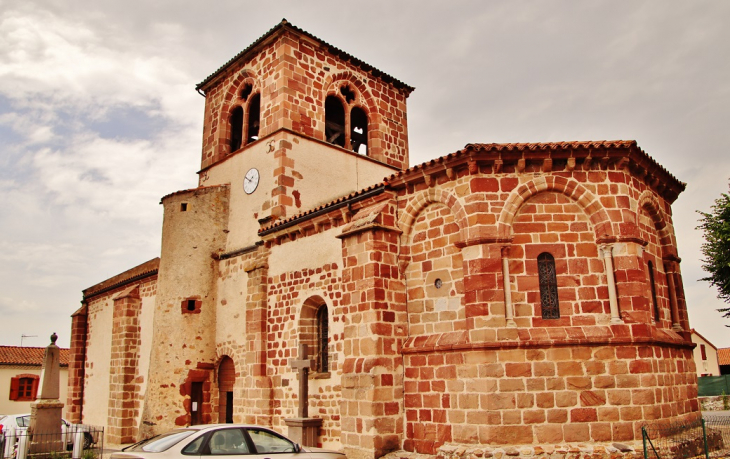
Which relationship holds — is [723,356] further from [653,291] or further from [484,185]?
[484,185]

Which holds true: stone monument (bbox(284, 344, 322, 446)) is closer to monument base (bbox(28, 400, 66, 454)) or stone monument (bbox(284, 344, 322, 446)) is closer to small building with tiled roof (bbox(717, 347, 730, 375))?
monument base (bbox(28, 400, 66, 454))

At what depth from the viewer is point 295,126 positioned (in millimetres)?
16844

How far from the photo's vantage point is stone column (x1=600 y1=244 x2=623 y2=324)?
32.4ft

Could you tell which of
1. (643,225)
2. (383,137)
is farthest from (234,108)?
(643,225)

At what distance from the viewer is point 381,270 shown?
11320 millimetres

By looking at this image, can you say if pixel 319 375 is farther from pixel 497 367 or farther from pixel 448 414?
pixel 497 367

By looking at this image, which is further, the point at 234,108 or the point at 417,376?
the point at 234,108

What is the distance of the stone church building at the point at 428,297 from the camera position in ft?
31.6

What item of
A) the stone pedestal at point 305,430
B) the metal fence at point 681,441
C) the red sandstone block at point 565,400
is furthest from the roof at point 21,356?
the metal fence at point 681,441

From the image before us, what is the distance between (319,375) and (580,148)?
281 inches

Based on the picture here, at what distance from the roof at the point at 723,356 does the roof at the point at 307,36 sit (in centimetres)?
3796

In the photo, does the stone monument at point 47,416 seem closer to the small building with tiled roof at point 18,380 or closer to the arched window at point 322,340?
the arched window at point 322,340

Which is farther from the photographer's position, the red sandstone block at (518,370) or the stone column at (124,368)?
the stone column at (124,368)

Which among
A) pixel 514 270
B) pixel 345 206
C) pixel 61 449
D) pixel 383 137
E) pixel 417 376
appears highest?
pixel 383 137
